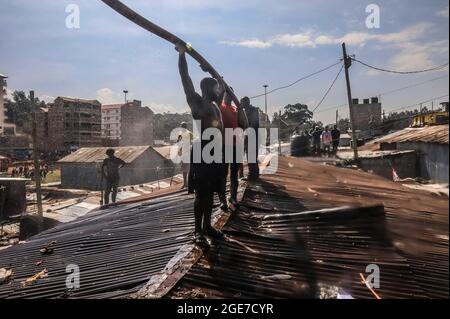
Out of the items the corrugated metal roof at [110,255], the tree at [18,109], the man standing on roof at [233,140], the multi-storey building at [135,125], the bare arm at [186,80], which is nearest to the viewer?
the corrugated metal roof at [110,255]

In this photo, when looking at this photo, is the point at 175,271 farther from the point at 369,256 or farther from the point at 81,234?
the point at 81,234

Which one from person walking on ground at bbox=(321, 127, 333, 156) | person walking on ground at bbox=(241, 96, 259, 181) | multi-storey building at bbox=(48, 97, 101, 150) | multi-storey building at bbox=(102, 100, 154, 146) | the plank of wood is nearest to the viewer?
the plank of wood

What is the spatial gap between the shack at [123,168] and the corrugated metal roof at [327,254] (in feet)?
73.0

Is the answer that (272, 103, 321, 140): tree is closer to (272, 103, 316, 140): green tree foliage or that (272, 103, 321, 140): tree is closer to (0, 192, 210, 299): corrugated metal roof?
(272, 103, 316, 140): green tree foliage

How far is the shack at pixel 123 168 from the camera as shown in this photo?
25.9 m

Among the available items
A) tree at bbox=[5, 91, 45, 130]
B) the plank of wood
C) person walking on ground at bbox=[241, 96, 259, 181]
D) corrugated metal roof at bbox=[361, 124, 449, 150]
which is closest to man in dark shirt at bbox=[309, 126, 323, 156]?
corrugated metal roof at bbox=[361, 124, 449, 150]

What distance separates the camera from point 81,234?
553 cm

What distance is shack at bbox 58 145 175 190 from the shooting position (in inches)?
1021

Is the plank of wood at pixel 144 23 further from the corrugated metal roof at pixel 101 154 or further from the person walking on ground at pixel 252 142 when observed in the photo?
the corrugated metal roof at pixel 101 154

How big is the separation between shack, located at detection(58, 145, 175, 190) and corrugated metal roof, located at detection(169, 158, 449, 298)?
73.0 ft

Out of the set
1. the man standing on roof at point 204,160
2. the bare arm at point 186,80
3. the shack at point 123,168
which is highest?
the bare arm at point 186,80

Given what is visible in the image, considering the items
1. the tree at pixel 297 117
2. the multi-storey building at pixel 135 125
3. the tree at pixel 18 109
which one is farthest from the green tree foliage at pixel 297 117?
the tree at pixel 18 109

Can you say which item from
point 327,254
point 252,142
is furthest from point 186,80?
point 252,142

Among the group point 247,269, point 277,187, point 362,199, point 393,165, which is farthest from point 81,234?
point 393,165
